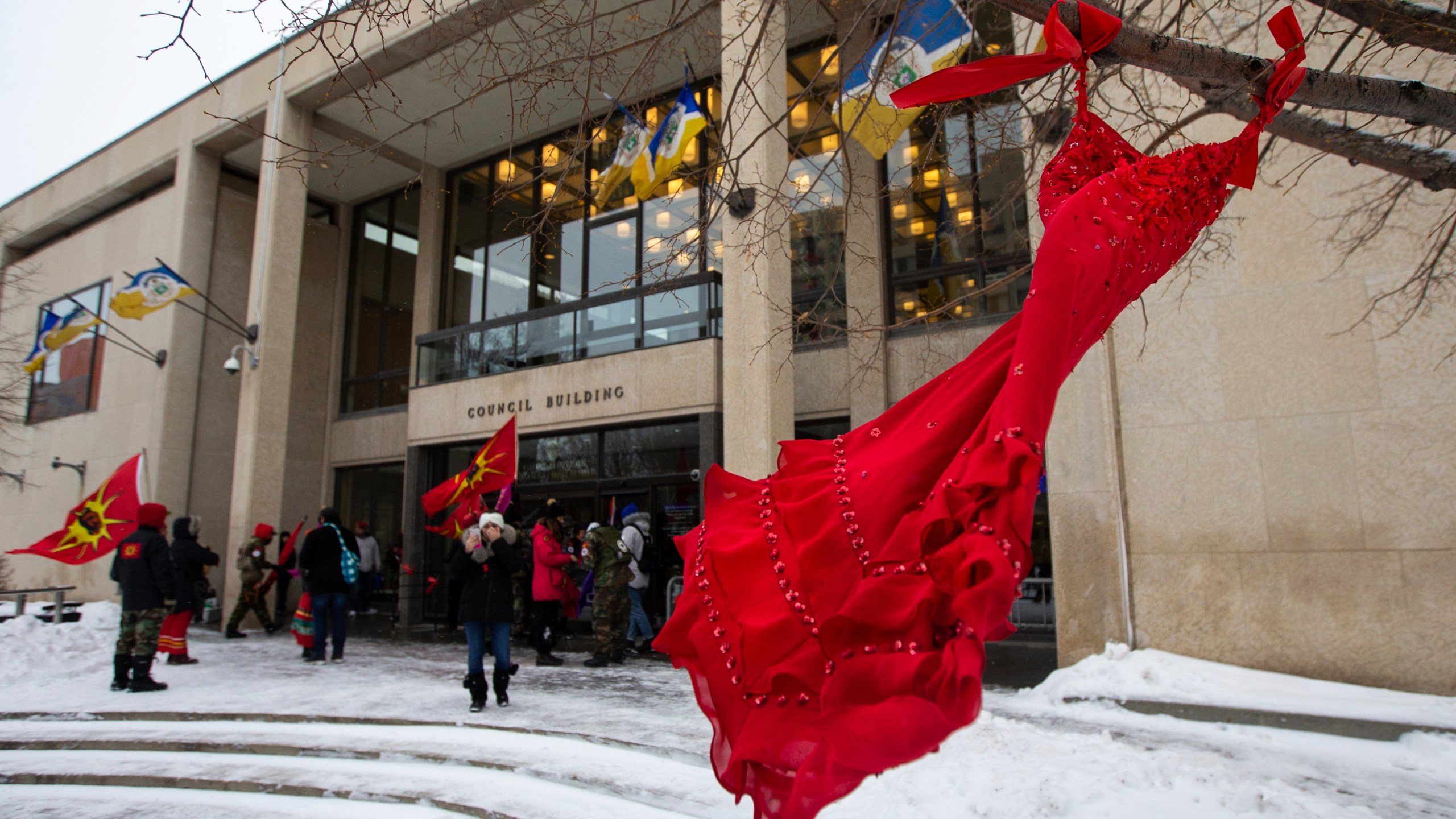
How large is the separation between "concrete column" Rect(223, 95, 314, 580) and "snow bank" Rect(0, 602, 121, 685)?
378cm

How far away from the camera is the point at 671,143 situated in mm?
11078

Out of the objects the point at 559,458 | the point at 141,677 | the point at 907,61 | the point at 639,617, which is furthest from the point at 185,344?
the point at 907,61

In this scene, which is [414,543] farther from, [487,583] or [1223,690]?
[1223,690]

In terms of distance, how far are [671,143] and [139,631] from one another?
27.5ft

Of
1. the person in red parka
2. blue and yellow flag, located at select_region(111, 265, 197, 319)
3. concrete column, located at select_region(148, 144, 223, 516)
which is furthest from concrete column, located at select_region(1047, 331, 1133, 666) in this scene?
concrete column, located at select_region(148, 144, 223, 516)

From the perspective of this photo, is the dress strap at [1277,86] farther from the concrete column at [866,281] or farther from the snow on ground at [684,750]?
the concrete column at [866,281]

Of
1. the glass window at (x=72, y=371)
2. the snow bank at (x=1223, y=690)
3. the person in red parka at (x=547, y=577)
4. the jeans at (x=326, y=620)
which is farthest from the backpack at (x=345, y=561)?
the glass window at (x=72, y=371)

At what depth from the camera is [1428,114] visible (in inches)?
146

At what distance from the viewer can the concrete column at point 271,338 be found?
50.2 ft

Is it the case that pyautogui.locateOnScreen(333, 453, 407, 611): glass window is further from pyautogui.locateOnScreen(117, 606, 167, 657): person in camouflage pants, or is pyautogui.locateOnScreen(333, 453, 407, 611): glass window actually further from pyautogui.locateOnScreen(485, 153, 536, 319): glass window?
pyautogui.locateOnScreen(117, 606, 167, 657): person in camouflage pants

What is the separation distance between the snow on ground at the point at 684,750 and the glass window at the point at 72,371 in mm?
13332

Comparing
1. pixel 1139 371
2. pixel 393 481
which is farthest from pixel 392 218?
pixel 1139 371

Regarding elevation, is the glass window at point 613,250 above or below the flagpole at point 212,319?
above

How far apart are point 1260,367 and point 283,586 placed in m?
16.2
